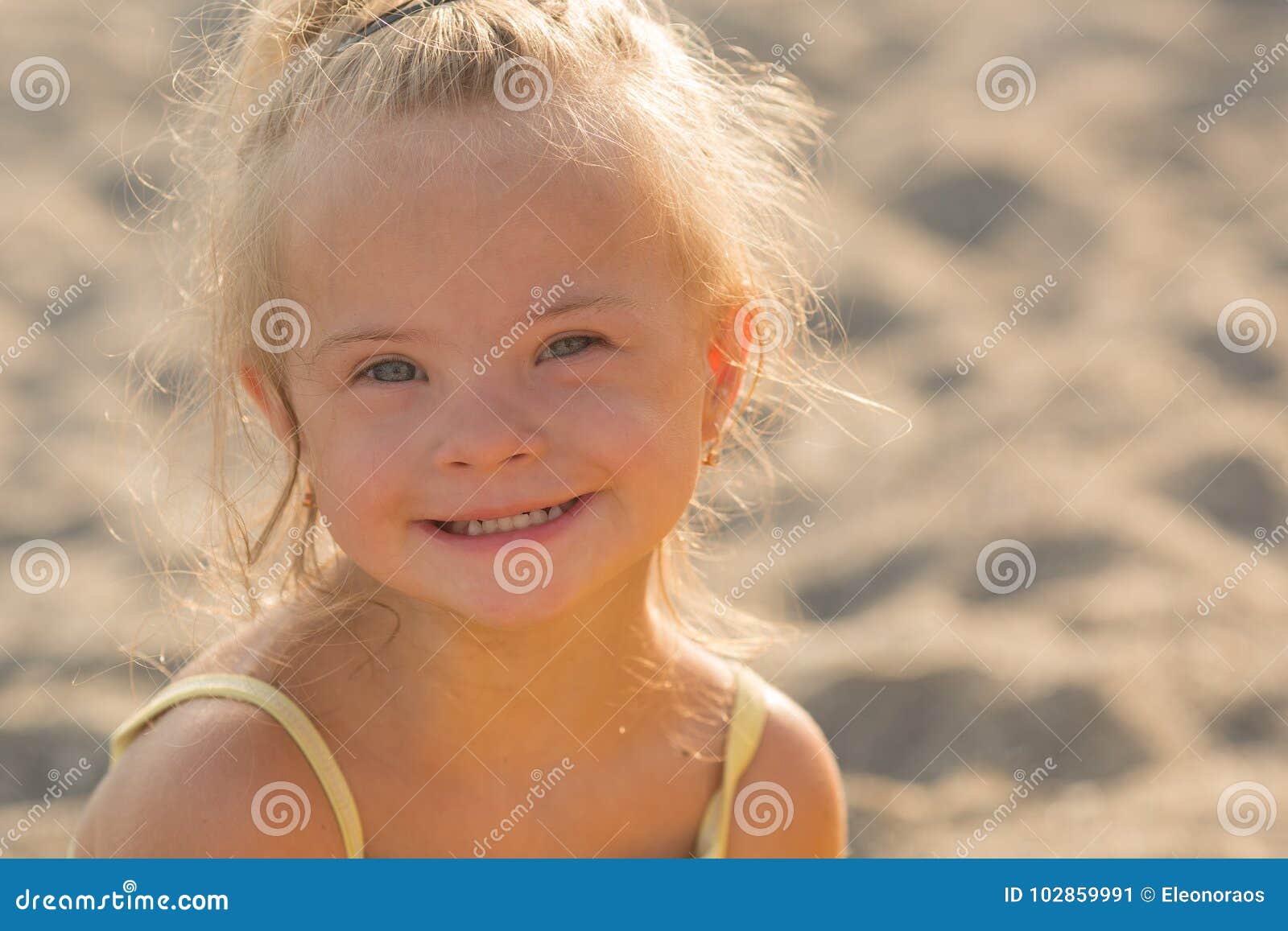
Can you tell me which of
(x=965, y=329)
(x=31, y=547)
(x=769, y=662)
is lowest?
(x=31, y=547)

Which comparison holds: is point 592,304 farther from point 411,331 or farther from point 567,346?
point 411,331

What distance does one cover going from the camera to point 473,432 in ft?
4.63

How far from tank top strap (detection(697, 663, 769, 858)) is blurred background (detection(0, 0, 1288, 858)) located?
Answer: 51 cm

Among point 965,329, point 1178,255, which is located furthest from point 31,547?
point 1178,255

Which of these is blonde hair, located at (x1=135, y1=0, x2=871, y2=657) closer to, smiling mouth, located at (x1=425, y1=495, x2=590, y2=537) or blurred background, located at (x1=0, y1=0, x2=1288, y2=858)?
smiling mouth, located at (x1=425, y1=495, x2=590, y2=537)

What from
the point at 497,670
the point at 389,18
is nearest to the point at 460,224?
the point at 389,18

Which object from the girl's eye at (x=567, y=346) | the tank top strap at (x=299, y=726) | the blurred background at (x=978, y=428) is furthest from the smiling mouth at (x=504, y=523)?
the blurred background at (x=978, y=428)

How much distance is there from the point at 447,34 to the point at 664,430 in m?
0.45

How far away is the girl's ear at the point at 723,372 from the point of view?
1673mm

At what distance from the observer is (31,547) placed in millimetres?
2805

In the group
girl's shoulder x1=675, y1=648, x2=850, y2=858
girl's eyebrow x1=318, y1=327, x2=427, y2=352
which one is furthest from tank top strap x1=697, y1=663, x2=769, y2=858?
girl's eyebrow x1=318, y1=327, x2=427, y2=352

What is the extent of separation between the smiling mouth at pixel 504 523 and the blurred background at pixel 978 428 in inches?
29.6

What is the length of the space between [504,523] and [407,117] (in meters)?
0.41

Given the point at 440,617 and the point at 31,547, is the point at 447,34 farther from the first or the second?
the point at 31,547
